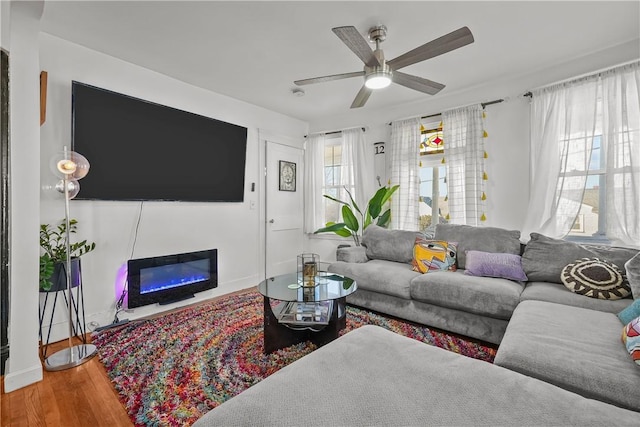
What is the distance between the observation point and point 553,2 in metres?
2.07

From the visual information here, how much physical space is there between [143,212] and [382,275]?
2.49 meters

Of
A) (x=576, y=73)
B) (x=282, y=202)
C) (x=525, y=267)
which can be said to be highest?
(x=576, y=73)

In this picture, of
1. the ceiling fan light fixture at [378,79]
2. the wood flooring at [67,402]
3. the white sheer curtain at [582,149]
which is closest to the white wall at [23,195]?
the wood flooring at [67,402]

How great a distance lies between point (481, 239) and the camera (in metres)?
2.92

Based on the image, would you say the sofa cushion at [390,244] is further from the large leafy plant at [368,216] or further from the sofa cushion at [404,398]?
the sofa cushion at [404,398]

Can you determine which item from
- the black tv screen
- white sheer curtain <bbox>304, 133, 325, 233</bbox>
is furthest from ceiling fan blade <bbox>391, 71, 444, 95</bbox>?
white sheer curtain <bbox>304, 133, 325, 233</bbox>

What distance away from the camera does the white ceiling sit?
212 centimetres

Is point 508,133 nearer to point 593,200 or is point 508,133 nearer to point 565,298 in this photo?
point 593,200

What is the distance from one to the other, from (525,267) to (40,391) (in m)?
3.63

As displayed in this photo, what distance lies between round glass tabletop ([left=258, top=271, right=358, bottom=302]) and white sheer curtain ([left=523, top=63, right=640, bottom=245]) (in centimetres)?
218

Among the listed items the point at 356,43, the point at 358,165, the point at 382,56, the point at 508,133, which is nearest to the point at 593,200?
the point at 508,133

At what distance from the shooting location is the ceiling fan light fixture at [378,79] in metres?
2.12

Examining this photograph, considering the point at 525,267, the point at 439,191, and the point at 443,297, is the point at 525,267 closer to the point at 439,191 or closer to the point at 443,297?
the point at 443,297

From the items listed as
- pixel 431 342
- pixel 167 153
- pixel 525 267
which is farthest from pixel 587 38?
pixel 167 153
